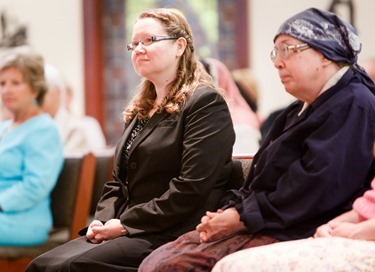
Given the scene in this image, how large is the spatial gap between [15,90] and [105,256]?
1.78 metres

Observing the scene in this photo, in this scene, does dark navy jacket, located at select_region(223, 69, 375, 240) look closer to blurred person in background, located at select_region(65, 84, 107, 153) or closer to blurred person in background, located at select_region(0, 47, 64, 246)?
blurred person in background, located at select_region(0, 47, 64, 246)

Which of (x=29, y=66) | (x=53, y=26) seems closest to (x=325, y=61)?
(x=29, y=66)

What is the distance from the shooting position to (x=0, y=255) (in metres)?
4.50

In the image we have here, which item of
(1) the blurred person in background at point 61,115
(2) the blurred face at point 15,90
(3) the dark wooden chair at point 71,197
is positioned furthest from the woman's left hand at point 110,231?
(1) the blurred person in background at point 61,115

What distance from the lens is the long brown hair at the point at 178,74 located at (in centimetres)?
341

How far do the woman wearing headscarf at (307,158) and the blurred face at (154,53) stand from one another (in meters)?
0.63

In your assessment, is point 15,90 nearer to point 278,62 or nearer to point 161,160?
point 161,160

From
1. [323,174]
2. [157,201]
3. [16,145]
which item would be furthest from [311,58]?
[16,145]

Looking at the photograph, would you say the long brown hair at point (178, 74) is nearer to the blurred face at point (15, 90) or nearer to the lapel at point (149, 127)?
the lapel at point (149, 127)

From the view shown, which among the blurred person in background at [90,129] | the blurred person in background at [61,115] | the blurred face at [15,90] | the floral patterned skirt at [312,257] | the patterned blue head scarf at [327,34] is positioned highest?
the patterned blue head scarf at [327,34]

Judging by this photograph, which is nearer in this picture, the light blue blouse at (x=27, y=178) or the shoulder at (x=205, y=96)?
the shoulder at (x=205, y=96)

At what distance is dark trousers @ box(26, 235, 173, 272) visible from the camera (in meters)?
3.12

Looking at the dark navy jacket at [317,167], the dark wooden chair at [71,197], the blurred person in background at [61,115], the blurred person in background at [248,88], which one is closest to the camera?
the dark navy jacket at [317,167]

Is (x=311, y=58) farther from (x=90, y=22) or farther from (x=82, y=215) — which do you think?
(x=90, y=22)
